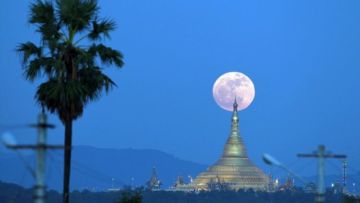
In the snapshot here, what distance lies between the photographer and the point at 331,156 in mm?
53875

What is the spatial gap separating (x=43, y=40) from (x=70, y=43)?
1.16 meters

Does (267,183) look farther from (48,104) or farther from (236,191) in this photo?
(48,104)

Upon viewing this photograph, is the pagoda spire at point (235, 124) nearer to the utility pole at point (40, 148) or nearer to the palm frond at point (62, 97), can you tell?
the palm frond at point (62, 97)

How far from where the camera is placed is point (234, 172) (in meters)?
181

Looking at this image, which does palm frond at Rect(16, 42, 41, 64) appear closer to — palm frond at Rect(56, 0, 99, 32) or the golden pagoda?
palm frond at Rect(56, 0, 99, 32)

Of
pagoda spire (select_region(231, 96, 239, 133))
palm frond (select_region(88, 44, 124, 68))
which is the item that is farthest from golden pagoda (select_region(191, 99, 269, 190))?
palm frond (select_region(88, 44, 124, 68))

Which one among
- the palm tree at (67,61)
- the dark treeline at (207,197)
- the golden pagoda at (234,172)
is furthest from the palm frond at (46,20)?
the golden pagoda at (234,172)

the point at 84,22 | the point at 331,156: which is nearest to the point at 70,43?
the point at 84,22

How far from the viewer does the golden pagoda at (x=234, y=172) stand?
177750 mm

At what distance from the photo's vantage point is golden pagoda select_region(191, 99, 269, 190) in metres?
178

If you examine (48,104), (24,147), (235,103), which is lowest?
(24,147)

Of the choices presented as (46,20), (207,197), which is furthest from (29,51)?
(207,197)

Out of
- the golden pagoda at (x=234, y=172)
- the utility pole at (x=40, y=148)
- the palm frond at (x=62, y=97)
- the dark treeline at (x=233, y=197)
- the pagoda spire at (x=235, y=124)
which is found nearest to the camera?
the utility pole at (x=40, y=148)

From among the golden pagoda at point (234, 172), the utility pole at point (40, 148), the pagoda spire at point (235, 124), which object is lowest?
the utility pole at point (40, 148)
